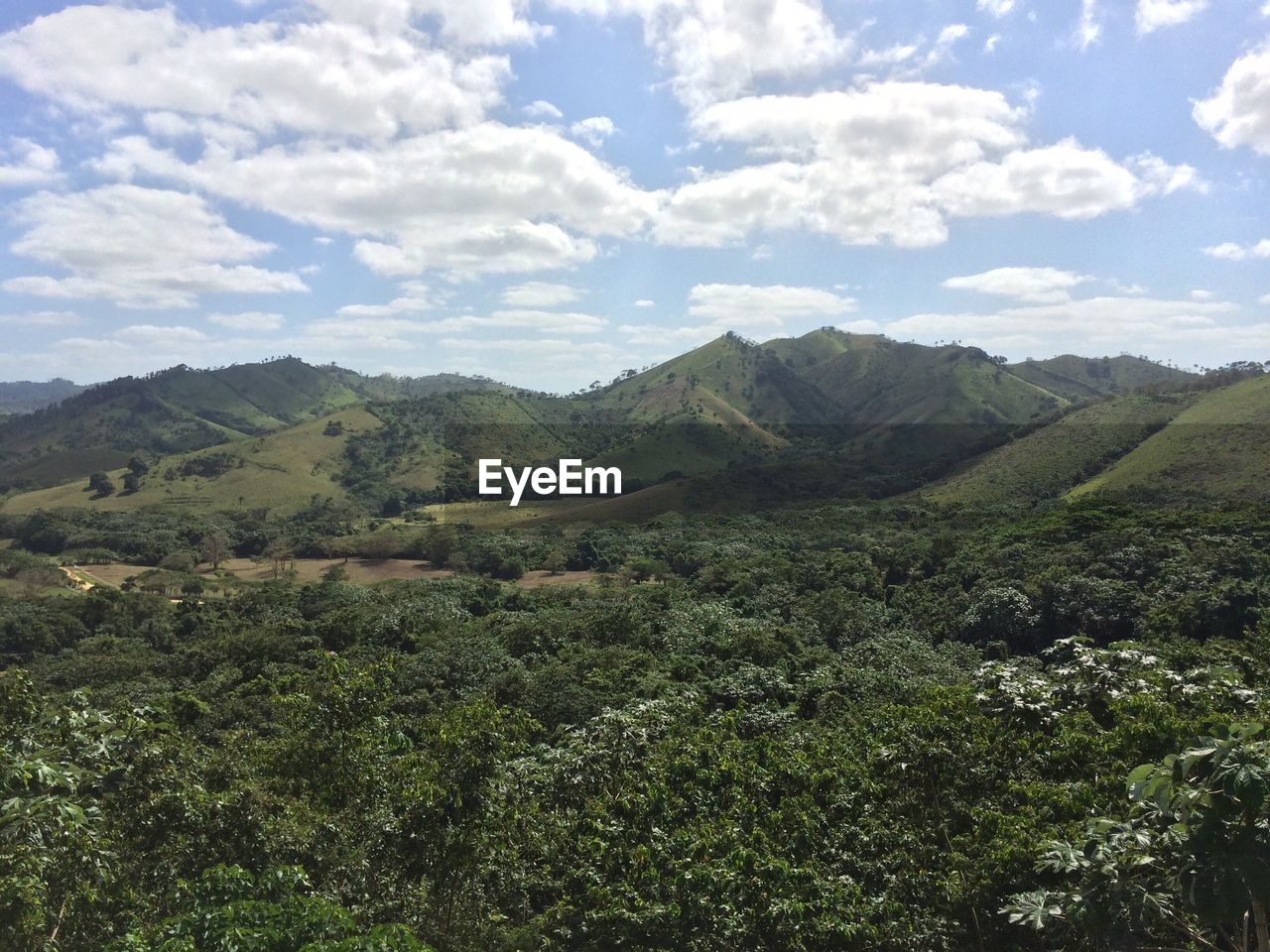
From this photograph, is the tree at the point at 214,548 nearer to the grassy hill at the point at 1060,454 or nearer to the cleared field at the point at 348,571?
the cleared field at the point at 348,571

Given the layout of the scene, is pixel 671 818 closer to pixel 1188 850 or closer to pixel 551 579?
pixel 1188 850

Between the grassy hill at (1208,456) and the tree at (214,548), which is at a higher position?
the grassy hill at (1208,456)

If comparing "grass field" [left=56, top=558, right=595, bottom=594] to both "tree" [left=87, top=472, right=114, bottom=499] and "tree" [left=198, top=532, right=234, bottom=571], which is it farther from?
"tree" [left=87, top=472, right=114, bottom=499]

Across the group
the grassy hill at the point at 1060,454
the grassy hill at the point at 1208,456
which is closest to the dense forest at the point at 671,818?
the grassy hill at the point at 1208,456

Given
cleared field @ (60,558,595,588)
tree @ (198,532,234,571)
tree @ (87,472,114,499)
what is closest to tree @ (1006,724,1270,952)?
cleared field @ (60,558,595,588)

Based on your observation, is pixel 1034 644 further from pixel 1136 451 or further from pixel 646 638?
pixel 1136 451

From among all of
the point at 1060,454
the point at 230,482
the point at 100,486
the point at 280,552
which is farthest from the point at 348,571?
the point at 1060,454
